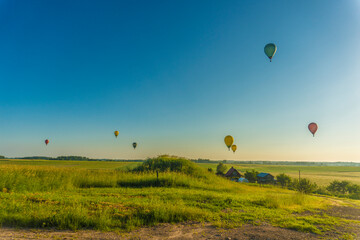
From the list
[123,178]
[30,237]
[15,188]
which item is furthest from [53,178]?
[30,237]

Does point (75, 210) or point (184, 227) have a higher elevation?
point (75, 210)

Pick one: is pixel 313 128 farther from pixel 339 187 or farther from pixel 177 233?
pixel 339 187

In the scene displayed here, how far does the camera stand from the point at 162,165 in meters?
29.0

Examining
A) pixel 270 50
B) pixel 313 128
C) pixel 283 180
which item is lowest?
pixel 283 180

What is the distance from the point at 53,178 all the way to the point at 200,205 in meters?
13.1

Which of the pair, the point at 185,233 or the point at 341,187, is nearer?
the point at 185,233

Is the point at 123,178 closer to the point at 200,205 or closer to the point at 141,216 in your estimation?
the point at 200,205

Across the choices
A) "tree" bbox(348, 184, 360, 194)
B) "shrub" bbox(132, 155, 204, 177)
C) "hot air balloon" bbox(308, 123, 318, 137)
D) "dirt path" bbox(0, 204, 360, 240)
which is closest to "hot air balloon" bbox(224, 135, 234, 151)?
"shrub" bbox(132, 155, 204, 177)

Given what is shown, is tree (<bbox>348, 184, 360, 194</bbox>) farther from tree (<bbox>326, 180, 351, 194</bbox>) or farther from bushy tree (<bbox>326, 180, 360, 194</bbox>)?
tree (<bbox>326, 180, 351, 194</bbox>)

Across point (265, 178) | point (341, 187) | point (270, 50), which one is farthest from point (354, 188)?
point (270, 50)

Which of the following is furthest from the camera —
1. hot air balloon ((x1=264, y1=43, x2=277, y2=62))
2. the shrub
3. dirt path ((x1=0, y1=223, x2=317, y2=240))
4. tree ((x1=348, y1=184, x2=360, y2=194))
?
tree ((x1=348, y1=184, x2=360, y2=194))

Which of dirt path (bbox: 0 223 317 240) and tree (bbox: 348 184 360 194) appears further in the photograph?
tree (bbox: 348 184 360 194)

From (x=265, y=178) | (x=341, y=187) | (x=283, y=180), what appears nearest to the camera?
(x=341, y=187)

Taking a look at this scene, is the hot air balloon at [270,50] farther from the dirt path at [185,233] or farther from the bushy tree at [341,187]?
the bushy tree at [341,187]
